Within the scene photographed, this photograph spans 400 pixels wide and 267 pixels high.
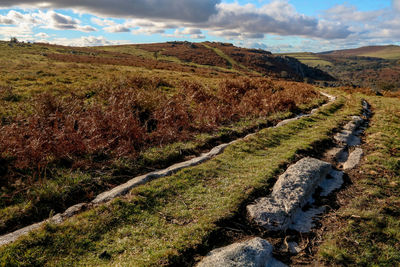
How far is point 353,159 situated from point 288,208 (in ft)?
17.2

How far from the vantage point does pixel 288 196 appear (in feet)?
20.6

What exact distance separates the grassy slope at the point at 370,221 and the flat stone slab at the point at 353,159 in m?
0.24

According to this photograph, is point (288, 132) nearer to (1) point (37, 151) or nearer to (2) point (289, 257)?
(2) point (289, 257)

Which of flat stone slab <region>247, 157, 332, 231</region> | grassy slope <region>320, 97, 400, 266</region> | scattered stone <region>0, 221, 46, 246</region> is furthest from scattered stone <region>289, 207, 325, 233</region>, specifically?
scattered stone <region>0, 221, 46, 246</region>

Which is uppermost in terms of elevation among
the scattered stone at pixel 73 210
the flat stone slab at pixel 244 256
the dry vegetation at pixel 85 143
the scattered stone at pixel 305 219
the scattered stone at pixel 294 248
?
the dry vegetation at pixel 85 143

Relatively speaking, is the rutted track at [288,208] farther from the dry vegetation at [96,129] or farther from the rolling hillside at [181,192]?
the dry vegetation at [96,129]

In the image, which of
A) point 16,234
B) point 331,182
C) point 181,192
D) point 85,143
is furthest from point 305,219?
point 85,143

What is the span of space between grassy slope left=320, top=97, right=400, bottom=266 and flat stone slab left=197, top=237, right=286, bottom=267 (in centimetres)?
114

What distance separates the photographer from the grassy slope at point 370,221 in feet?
15.4

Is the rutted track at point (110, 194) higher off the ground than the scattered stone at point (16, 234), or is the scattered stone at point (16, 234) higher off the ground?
the rutted track at point (110, 194)

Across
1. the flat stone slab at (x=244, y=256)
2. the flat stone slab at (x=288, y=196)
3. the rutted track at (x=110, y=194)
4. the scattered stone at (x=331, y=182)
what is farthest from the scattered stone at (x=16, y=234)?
the scattered stone at (x=331, y=182)

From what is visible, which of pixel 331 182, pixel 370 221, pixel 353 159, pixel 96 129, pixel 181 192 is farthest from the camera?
pixel 353 159

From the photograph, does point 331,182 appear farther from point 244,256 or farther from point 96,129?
point 96,129

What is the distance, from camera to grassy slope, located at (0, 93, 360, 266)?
4.39 metres
